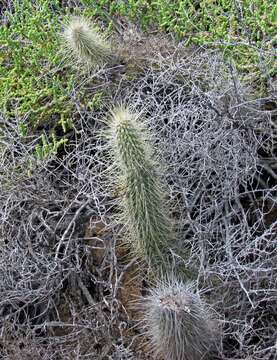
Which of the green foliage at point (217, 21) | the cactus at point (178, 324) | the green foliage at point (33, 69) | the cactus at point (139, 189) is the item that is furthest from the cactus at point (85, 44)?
the cactus at point (178, 324)

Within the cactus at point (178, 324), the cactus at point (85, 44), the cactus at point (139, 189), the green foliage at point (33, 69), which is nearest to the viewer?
the cactus at point (178, 324)

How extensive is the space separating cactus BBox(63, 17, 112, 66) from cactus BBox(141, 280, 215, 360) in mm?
1350

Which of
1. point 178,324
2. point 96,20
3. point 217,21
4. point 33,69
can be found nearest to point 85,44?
point 33,69

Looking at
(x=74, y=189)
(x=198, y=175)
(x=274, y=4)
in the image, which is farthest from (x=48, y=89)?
(x=274, y=4)

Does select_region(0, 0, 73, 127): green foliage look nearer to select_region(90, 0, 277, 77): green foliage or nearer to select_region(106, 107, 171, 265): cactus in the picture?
select_region(90, 0, 277, 77): green foliage

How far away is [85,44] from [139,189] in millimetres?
1009

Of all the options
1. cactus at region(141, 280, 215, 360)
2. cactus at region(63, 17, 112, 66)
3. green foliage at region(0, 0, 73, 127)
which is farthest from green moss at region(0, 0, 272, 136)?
cactus at region(141, 280, 215, 360)

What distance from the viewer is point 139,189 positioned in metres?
2.92

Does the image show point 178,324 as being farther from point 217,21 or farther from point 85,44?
point 217,21

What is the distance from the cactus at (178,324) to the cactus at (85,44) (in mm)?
1350

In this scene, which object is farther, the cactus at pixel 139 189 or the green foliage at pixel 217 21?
the green foliage at pixel 217 21

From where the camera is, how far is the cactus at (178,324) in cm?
260

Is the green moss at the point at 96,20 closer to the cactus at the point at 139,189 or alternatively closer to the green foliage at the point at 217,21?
the green foliage at the point at 217,21

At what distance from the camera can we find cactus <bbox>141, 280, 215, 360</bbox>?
8.53 ft
